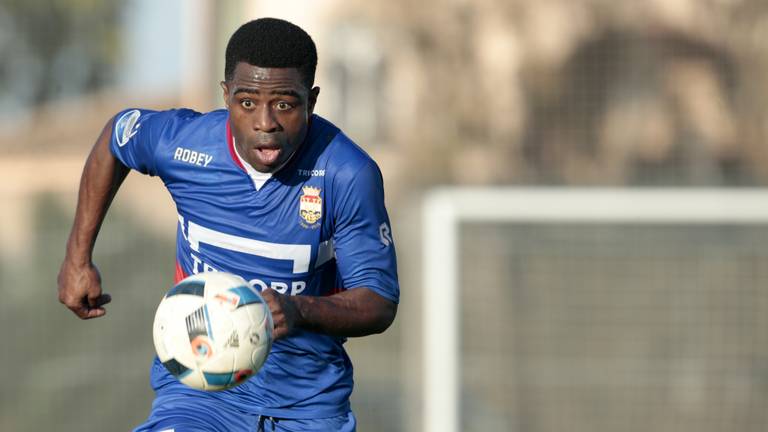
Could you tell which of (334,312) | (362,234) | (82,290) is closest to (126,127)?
(82,290)

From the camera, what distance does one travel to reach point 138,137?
18.1ft

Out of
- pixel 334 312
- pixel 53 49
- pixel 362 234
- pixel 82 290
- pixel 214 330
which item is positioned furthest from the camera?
pixel 53 49

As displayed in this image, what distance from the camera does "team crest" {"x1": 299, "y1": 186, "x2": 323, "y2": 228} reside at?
514 centimetres

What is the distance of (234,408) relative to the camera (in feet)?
17.4

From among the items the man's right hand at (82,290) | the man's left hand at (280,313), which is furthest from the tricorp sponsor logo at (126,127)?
the man's left hand at (280,313)

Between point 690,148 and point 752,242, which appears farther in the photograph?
point 690,148

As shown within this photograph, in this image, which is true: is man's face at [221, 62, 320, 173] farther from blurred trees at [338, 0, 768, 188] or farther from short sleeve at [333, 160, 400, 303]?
blurred trees at [338, 0, 768, 188]

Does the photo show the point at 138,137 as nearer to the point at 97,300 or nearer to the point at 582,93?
the point at 97,300

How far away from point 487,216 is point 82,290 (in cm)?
521

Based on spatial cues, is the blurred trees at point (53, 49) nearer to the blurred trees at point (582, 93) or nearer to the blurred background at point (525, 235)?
the blurred background at point (525, 235)

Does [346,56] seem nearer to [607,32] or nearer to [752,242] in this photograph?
[607,32]

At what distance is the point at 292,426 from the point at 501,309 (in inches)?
221

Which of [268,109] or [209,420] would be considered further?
[209,420]

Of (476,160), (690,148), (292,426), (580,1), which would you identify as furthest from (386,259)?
(580,1)
